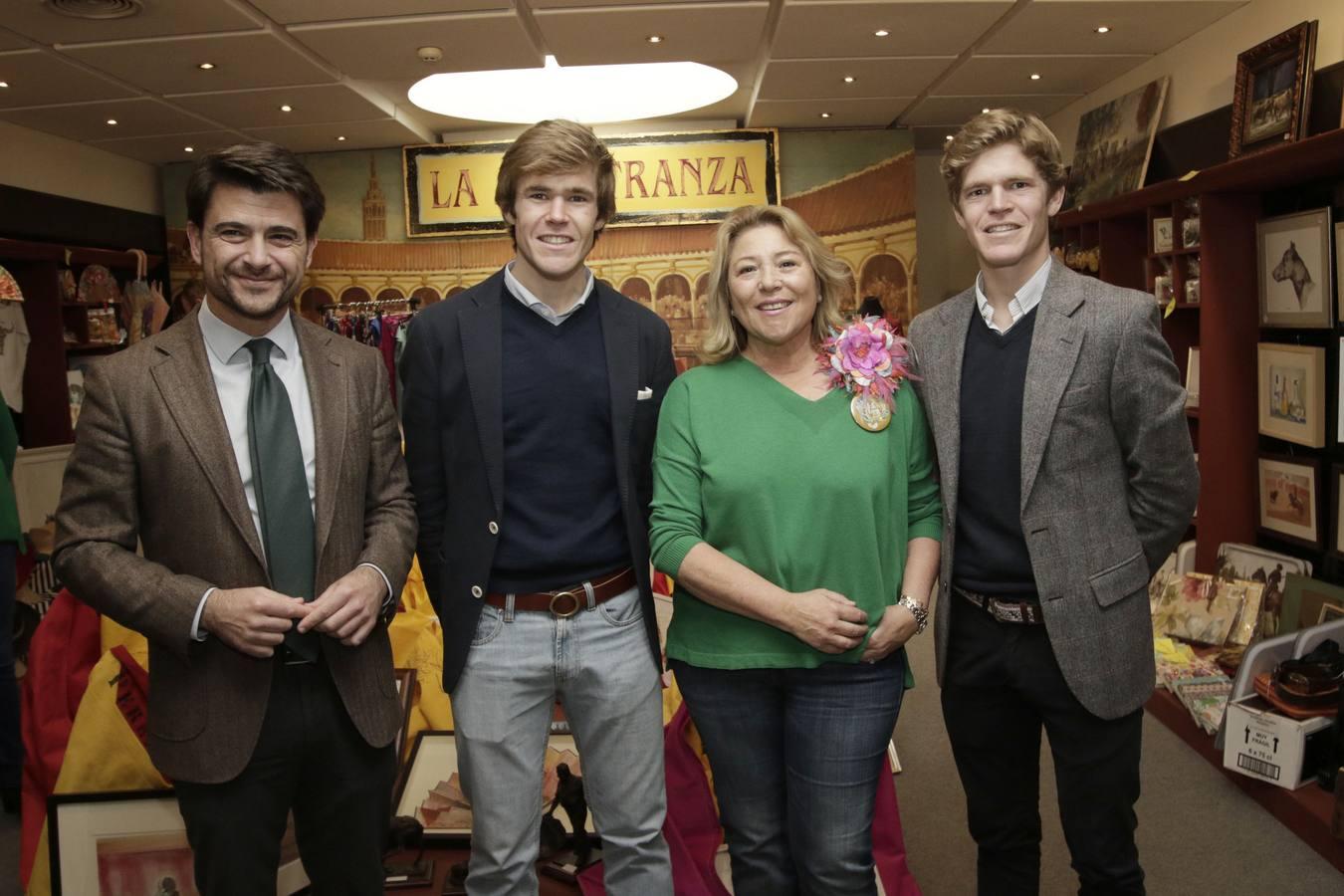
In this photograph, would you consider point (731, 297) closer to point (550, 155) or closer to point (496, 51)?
point (550, 155)

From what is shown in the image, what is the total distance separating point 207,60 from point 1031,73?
188 inches

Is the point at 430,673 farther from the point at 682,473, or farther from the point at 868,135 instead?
the point at 868,135

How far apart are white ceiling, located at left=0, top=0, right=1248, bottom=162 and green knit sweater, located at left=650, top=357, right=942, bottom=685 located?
11.1 feet

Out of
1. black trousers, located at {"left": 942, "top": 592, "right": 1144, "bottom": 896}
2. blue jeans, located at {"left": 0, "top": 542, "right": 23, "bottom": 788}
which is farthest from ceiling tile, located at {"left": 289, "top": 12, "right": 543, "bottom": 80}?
black trousers, located at {"left": 942, "top": 592, "right": 1144, "bottom": 896}

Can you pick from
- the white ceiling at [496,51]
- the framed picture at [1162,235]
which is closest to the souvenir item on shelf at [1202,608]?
the framed picture at [1162,235]

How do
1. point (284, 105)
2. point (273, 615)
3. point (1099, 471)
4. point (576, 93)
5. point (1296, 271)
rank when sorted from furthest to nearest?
point (576, 93) → point (284, 105) → point (1296, 271) → point (1099, 471) → point (273, 615)

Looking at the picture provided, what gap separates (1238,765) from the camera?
3330 mm

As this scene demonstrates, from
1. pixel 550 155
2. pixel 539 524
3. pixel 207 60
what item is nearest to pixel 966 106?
pixel 207 60

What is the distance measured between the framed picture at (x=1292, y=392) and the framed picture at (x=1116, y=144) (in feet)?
5.89

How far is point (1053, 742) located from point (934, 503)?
0.52 meters

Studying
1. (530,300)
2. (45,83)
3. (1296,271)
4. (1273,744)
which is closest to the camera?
(530,300)

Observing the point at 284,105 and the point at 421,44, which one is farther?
the point at 284,105

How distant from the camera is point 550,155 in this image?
6.41 ft

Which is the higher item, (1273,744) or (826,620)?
(826,620)
